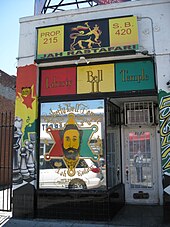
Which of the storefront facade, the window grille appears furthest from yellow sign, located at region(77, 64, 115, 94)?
the window grille

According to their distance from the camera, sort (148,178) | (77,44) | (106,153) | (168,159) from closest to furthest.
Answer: (168,159) < (106,153) < (77,44) < (148,178)

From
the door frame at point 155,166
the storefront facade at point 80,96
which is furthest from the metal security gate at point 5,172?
the door frame at point 155,166

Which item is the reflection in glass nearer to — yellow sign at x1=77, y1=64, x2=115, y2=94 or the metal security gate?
yellow sign at x1=77, y1=64, x2=115, y2=94

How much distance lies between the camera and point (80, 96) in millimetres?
6934

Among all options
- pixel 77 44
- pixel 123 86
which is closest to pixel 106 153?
pixel 123 86

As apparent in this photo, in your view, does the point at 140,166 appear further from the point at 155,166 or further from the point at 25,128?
the point at 25,128

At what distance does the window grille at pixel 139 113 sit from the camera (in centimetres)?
810

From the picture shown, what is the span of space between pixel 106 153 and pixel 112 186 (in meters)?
1.04

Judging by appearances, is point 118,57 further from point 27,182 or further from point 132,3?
point 27,182

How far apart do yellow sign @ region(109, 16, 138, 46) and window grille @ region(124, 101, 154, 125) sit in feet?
7.29

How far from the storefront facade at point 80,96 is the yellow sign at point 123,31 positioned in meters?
0.03

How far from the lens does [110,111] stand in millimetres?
7332

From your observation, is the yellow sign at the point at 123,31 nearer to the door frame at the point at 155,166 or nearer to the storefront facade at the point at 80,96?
the storefront facade at the point at 80,96

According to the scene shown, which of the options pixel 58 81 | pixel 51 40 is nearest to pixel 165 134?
pixel 58 81
